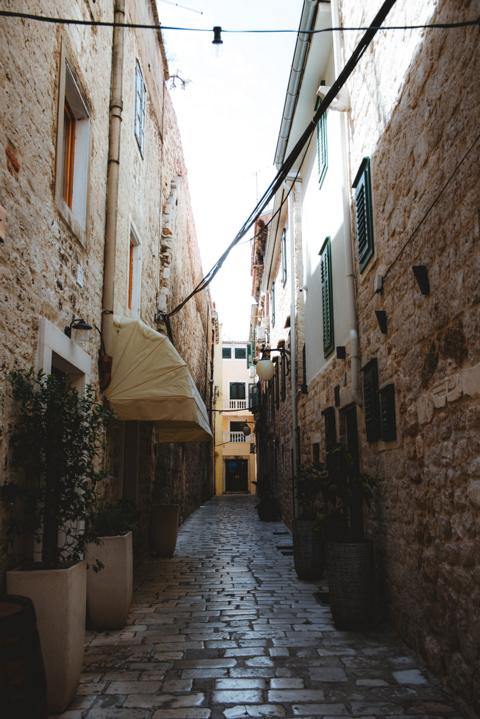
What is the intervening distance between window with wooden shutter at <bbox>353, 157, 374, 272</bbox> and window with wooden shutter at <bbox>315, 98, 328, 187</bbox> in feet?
7.19

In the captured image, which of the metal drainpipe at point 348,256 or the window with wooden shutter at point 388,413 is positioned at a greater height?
the metal drainpipe at point 348,256

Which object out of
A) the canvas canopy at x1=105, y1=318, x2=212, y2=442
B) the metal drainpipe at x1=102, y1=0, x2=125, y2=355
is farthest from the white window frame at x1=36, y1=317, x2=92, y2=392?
the metal drainpipe at x1=102, y1=0, x2=125, y2=355

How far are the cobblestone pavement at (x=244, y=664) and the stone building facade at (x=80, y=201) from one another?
4.44 ft

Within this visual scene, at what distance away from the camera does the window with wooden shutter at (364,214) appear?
20.0 feet

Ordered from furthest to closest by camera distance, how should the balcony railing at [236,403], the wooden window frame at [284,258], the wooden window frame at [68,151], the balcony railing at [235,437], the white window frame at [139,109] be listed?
the balcony railing at [236,403], the balcony railing at [235,437], the wooden window frame at [284,258], the white window frame at [139,109], the wooden window frame at [68,151]

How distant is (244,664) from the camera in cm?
445

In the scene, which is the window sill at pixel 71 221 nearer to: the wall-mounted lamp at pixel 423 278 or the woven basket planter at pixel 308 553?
the wall-mounted lamp at pixel 423 278

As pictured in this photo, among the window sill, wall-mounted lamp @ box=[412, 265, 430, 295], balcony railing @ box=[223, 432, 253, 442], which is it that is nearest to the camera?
wall-mounted lamp @ box=[412, 265, 430, 295]

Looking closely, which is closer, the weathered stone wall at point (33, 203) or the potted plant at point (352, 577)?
the weathered stone wall at point (33, 203)

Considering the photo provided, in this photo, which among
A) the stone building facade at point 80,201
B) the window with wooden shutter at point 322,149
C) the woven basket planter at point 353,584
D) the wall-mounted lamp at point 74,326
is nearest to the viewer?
the stone building facade at point 80,201

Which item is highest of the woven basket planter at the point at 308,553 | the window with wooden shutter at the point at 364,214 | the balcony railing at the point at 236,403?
the balcony railing at the point at 236,403

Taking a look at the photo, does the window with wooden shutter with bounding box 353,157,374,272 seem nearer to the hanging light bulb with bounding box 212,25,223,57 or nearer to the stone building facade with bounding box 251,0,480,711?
the stone building facade with bounding box 251,0,480,711

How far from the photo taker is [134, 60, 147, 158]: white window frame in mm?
8992

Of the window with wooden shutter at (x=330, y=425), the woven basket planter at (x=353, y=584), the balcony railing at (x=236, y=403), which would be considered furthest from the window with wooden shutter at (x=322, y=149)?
the balcony railing at (x=236, y=403)
